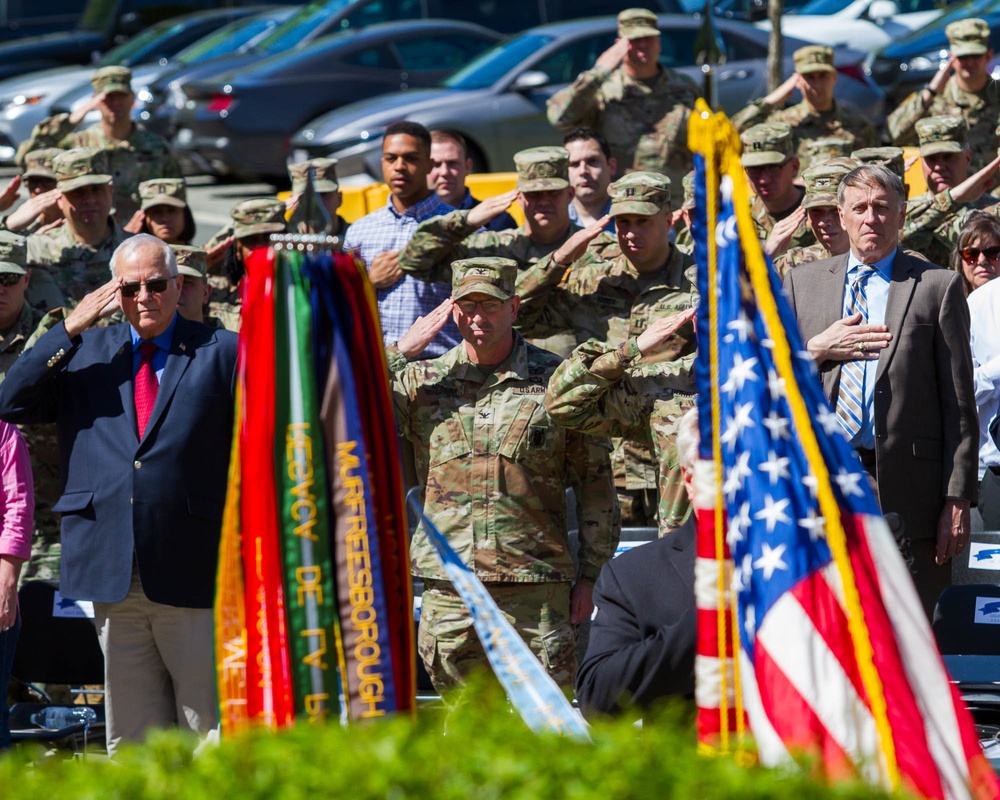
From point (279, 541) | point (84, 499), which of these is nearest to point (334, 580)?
point (279, 541)

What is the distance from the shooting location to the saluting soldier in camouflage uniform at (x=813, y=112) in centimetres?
1112

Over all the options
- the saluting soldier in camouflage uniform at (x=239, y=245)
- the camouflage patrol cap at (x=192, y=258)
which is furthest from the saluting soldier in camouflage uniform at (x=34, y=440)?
the saluting soldier in camouflage uniform at (x=239, y=245)

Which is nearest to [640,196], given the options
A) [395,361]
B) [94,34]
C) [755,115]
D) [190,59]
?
[395,361]

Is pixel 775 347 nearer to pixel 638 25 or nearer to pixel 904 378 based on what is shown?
pixel 904 378

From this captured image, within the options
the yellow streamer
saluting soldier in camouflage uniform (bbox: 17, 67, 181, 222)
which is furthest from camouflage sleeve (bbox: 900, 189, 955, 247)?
saluting soldier in camouflage uniform (bbox: 17, 67, 181, 222)

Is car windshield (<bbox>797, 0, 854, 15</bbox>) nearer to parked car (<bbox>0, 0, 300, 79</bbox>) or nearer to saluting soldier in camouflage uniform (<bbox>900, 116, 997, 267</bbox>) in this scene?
saluting soldier in camouflage uniform (<bbox>900, 116, 997, 267</bbox>)

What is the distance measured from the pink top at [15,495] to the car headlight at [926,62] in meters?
→ 11.3

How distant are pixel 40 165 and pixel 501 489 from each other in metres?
5.85

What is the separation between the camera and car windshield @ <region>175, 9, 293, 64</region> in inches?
838

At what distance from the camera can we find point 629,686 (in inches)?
167

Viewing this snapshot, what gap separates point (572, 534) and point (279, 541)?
3.60 m

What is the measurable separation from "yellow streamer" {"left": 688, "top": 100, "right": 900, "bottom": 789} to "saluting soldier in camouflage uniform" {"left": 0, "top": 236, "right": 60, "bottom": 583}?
4768mm

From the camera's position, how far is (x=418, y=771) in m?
2.68

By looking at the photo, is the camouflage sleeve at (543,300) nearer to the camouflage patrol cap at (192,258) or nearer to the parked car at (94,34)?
the camouflage patrol cap at (192,258)
